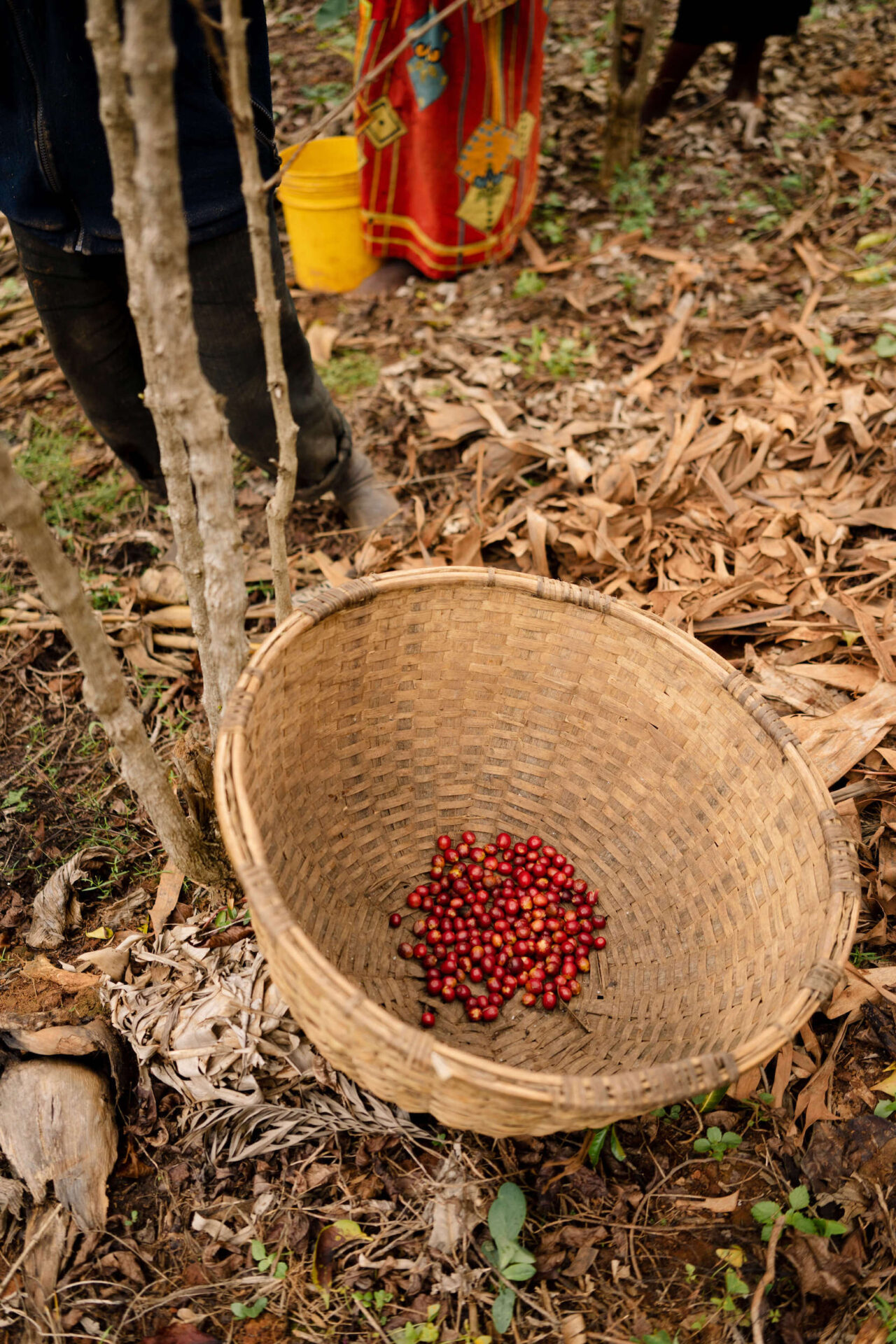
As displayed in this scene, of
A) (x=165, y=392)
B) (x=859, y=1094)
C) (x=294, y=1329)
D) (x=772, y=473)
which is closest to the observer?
(x=165, y=392)

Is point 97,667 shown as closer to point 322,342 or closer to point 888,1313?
point 888,1313

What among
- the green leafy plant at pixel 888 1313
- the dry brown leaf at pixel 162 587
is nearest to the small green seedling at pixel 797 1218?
the green leafy plant at pixel 888 1313

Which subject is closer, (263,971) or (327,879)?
(263,971)

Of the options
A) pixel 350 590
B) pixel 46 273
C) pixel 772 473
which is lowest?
pixel 772 473

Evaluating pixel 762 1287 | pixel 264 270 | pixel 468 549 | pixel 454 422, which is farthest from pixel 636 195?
pixel 762 1287

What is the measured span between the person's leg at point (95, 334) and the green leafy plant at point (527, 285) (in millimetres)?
2668

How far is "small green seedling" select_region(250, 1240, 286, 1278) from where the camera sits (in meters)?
1.78

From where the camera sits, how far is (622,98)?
5027 millimetres

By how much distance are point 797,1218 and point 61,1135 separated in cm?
164

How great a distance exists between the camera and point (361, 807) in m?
2.44

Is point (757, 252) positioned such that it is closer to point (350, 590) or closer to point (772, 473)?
point (772, 473)

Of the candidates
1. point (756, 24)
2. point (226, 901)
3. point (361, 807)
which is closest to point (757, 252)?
point (756, 24)

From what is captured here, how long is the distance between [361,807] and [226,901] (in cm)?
45

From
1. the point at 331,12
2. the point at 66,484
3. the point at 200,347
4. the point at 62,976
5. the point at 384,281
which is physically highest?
the point at 331,12
